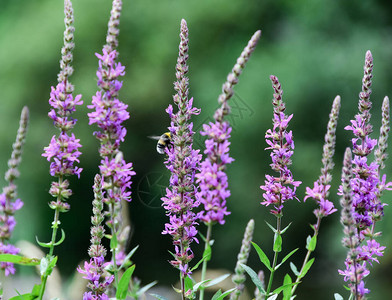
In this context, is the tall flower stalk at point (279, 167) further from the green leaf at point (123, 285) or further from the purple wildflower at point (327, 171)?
the green leaf at point (123, 285)

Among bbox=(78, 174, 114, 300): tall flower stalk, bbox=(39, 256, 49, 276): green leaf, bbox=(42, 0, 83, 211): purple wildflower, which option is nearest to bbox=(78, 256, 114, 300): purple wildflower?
bbox=(78, 174, 114, 300): tall flower stalk

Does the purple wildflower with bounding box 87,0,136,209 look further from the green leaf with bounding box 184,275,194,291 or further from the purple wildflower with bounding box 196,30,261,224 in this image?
the green leaf with bounding box 184,275,194,291

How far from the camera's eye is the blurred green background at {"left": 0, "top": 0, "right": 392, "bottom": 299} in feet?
69.6

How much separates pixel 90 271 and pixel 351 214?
1331 millimetres

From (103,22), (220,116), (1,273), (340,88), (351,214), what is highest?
(103,22)

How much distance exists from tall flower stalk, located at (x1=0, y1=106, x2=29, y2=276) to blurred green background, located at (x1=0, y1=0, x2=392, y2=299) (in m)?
17.5

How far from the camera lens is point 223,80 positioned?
833 inches

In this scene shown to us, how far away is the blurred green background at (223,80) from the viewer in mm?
21203

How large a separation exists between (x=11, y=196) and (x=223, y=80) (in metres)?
18.6

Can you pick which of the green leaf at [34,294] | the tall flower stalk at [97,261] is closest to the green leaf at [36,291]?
the green leaf at [34,294]

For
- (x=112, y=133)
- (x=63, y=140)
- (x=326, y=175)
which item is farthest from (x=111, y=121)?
(x=326, y=175)

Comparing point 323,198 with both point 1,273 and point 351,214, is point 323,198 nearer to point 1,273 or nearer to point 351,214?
point 351,214

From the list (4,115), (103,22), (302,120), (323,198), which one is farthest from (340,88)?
(323,198)

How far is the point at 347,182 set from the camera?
2.72 m
